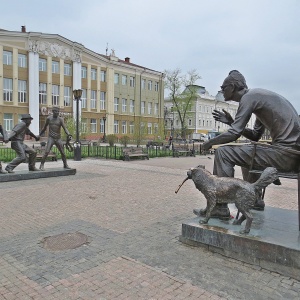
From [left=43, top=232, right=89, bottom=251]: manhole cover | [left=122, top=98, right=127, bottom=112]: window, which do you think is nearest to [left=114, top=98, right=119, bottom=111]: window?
[left=122, top=98, right=127, bottom=112]: window

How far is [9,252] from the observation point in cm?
411

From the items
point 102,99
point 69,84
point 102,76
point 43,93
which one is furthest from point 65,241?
point 102,76

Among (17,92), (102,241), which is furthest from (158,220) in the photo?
(17,92)

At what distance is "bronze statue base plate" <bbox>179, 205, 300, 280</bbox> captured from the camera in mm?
3443

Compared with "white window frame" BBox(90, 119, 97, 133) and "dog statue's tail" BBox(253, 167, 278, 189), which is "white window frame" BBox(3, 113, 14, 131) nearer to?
"white window frame" BBox(90, 119, 97, 133)

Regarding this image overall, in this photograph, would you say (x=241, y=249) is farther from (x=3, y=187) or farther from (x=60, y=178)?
(x=60, y=178)

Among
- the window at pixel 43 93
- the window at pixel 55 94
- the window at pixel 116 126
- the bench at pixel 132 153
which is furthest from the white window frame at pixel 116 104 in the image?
the bench at pixel 132 153

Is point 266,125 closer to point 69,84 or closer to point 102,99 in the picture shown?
point 69,84

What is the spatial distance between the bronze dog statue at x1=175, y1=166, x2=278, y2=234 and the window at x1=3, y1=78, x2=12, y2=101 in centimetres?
4070

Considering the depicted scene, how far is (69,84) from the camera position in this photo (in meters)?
46.2

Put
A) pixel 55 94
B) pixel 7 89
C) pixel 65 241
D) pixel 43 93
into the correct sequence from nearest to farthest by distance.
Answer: pixel 65 241
pixel 7 89
pixel 43 93
pixel 55 94

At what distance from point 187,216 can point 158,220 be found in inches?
24.9

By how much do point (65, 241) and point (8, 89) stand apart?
40.2 meters

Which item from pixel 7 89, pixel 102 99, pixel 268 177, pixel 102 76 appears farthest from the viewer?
pixel 102 99
